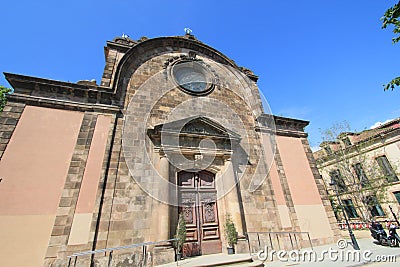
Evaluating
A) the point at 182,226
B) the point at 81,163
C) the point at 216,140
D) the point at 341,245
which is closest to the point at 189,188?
the point at 182,226

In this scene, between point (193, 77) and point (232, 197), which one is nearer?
point (232, 197)

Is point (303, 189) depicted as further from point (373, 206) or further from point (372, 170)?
point (373, 206)

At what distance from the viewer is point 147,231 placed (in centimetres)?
550

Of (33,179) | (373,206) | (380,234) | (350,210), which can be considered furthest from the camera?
(350,210)

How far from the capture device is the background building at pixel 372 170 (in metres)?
15.5

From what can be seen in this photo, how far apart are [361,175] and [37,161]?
2142 cm

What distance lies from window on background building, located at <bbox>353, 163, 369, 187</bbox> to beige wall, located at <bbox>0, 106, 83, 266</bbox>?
806 inches

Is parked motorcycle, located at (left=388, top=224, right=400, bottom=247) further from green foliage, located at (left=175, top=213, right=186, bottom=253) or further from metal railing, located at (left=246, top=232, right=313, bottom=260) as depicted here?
green foliage, located at (left=175, top=213, right=186, bottom=253)

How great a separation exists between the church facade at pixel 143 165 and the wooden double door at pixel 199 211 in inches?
1.4

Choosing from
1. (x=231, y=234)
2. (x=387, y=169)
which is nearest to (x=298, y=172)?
(x=231, y=234)

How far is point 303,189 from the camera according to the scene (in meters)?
8.45

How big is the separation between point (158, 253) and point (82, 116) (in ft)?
16.6

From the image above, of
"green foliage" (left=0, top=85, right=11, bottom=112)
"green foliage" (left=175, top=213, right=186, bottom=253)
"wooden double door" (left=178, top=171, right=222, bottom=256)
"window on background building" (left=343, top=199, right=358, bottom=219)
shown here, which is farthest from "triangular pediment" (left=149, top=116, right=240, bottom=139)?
"window on background building" (left=343, top=199, right=358, bottom=219)

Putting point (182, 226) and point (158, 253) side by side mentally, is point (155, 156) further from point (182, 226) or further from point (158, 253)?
point (158, 253)
